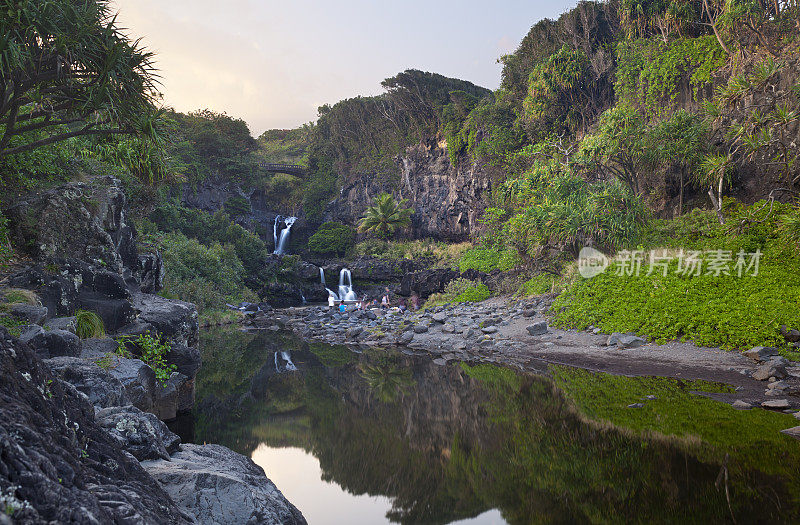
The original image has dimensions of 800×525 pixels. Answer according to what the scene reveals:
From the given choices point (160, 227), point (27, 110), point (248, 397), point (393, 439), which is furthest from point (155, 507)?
point (160, 227)

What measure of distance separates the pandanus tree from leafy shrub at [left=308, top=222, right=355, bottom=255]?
2685 cm

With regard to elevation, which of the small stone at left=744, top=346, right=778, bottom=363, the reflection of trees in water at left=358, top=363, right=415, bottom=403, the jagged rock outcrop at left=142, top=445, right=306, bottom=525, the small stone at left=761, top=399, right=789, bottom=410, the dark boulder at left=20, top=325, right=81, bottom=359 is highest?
the dark boulder at left=20, top=325, right=81, bottom=359

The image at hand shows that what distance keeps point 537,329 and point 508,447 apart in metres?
7.59

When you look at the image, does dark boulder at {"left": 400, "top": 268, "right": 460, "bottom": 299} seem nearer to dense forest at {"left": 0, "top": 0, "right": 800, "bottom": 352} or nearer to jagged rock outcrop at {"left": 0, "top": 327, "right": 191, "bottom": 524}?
dense forest at {"left": 0, "top": 0, "right": 800, "bottom": 352}

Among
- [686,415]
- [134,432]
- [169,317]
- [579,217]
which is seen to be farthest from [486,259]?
[134,432]

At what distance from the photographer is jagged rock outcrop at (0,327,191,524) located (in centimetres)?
142

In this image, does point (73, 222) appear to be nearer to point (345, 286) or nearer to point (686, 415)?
point (686, 415)

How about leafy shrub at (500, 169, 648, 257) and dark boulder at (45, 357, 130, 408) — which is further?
leafy shrub at (500, 169, 648, 257)

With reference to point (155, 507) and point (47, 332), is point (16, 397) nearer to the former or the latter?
point (155, 507)

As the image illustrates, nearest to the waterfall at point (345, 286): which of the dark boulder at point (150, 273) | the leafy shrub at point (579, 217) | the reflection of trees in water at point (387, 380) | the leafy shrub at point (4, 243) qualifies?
the leafy shrub at point (579, 217)

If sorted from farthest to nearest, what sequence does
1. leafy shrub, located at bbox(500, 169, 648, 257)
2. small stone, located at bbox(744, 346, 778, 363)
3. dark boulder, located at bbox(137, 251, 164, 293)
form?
leafy shrub, located at bbox(500, 169, 648, 257) → dark boulder, located at bbox(137, 251, 164, 293) → small stone, located at bbox(744, 346, 778, 363)

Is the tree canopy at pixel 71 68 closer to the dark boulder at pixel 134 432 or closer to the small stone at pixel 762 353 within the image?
the dark boulder at pixel 134 432

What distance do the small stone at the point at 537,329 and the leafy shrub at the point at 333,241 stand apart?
75.9 ft

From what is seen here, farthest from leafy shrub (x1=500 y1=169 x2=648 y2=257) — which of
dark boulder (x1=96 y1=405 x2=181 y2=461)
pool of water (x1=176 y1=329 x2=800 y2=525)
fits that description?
dark boulder (x1=96 y1=405 x2=181 y2=461)
